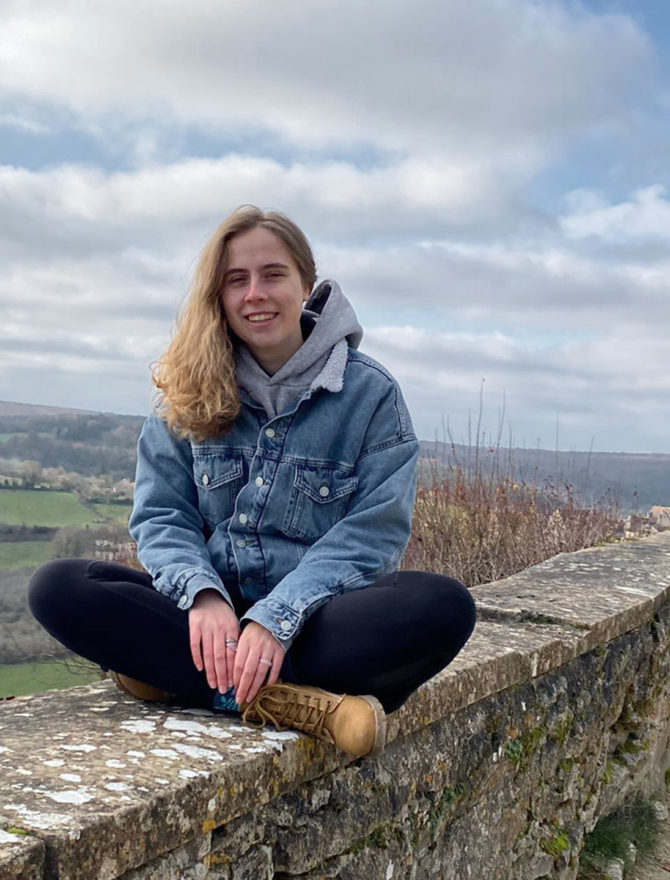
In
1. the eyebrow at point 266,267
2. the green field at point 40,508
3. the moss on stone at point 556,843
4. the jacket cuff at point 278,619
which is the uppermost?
the eyebrow at point 266,267

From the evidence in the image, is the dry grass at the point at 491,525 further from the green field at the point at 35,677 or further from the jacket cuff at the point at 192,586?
the jacket cuff at the point at 192,586

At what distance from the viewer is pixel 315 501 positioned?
7.99 ft

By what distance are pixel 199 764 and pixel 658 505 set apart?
7.37m

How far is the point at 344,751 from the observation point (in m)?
2.09

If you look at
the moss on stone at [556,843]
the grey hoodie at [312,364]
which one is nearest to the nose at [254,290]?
the grey hoodie at [312,364]

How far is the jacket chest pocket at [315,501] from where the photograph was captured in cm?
243

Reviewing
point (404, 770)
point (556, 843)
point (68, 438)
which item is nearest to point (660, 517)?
point (556, 843)

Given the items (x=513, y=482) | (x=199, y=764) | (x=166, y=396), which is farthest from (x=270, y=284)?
(x=513, y=482)

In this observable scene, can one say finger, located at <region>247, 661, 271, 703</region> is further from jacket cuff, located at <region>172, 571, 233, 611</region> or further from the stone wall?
jacket cuff, located at <region>172, 571, 233, 611</region>

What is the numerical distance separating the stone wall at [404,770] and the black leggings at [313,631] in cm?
13

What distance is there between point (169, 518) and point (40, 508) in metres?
17.4

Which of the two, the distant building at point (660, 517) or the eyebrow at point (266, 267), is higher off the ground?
the eyebrow at point (266, 267)

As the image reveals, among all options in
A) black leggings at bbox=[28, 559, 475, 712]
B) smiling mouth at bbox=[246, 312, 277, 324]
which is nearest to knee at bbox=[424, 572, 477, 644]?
black leggings at bbox=[28, 559, 475, 712]

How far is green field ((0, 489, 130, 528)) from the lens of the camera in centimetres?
1769
